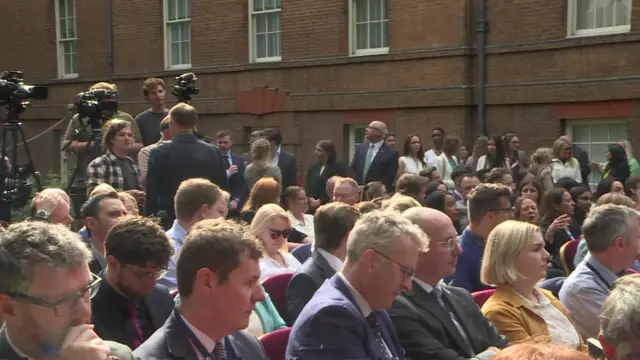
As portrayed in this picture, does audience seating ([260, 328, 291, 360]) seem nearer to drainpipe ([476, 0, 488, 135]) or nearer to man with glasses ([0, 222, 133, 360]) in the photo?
man with glasses ([0, 222, 133, 360])

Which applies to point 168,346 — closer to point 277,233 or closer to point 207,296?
point 207,296

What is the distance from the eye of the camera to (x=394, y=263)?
4082mm

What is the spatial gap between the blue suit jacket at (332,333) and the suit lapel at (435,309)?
629mm

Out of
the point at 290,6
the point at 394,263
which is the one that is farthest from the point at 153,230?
the point at 290,6

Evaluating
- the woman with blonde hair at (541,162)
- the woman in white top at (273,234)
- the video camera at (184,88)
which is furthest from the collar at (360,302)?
the woman with blonde hair at (541,162)

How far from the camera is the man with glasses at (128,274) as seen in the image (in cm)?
392

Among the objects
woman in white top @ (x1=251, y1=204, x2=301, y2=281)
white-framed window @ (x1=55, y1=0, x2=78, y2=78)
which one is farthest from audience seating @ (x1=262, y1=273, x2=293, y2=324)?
white-framed window @ (x1=55, y1=0, x2=78, y2=78)

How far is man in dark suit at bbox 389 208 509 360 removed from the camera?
4.43 m

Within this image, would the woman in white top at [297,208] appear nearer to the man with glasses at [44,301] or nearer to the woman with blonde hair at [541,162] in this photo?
the woman with blonde hair at [541,162]

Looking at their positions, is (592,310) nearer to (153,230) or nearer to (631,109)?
(153,230)

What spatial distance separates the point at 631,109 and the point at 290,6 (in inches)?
280

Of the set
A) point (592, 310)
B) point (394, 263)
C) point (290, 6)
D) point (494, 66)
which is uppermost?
→ point (290, 6)

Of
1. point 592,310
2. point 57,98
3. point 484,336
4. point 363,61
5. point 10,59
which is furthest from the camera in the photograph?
point 10,59

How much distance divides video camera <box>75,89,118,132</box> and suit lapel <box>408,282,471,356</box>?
4762mm
